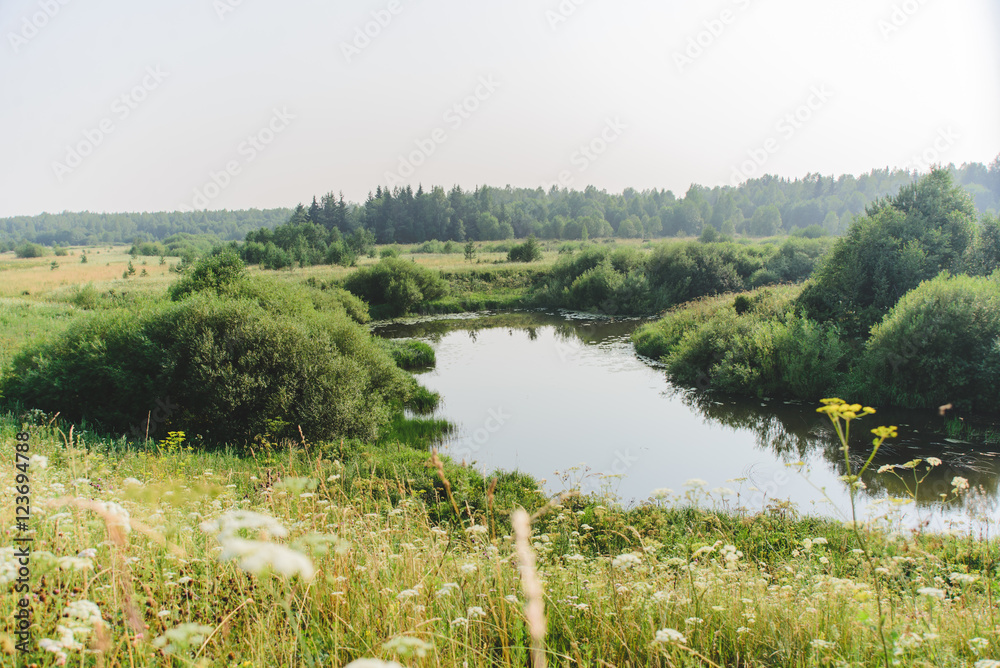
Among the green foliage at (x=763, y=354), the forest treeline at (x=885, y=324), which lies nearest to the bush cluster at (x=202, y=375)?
the green foliage at (x=763, y=354)

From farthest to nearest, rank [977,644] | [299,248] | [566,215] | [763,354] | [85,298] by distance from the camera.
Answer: [566,215]
[299,248]
[85,298]
[763,354]
[977,644]

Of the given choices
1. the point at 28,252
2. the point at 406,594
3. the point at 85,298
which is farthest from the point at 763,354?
the point at 28,252

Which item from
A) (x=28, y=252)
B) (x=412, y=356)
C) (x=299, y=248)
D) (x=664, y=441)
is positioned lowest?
(x=664, y=441)

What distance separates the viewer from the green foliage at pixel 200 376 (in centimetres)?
1090

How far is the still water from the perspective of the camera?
9.91 metres

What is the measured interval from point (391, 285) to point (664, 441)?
26.2m

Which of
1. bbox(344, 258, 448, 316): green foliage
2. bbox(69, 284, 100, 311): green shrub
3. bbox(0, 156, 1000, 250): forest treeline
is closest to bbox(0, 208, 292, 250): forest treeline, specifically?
bbox(0, 156, 1000, 250): forest treeline

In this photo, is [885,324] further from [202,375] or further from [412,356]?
[202,375]

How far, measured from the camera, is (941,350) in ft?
46.8

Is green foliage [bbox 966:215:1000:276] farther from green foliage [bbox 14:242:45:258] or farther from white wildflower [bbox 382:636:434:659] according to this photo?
green foliage [bbox 14:242:45:258]

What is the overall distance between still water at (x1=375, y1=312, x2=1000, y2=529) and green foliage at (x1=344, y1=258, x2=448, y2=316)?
48.3ft

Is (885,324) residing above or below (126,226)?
below

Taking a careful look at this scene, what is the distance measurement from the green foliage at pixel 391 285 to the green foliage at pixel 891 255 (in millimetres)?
23802

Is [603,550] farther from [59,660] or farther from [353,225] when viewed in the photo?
[353,225]
